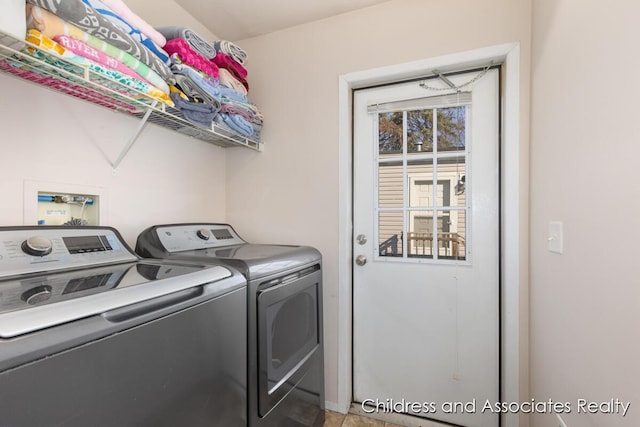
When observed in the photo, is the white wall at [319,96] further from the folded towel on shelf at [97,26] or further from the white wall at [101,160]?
the folded towel on shelf at [97,26]

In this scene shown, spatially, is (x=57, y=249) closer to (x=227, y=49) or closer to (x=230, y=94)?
(x=230, y=94)

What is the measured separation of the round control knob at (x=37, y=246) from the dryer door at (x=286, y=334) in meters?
0.72

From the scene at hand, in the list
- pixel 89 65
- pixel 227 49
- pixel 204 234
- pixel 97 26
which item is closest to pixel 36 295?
pixel 89 65

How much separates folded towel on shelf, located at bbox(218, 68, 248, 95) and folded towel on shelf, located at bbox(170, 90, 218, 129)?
0.76 ft

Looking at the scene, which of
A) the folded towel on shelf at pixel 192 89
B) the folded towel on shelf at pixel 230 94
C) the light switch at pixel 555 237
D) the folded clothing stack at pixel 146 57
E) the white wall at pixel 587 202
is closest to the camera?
the white wall at pixel 587 202

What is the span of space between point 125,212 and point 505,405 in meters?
2.14

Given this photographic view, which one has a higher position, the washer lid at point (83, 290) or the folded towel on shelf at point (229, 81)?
the folded towel on shelf at point (229, 81)

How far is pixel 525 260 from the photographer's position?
4.81 ft

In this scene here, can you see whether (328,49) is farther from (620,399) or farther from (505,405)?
(505,405)

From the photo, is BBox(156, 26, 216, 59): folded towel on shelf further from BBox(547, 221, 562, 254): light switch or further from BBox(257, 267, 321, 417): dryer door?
BBox(547, 221, 562, 254): light switch

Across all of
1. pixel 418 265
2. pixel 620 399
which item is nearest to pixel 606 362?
pixel 620 399

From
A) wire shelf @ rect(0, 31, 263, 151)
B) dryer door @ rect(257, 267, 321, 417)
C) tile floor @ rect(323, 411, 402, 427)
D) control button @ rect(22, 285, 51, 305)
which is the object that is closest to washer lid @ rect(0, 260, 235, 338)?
control button @ rect(22, 285, 51, 305)

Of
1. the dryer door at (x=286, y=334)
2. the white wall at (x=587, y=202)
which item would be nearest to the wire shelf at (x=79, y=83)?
the dryer door at (x=286, y=334)

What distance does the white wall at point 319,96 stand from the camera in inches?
62.9
